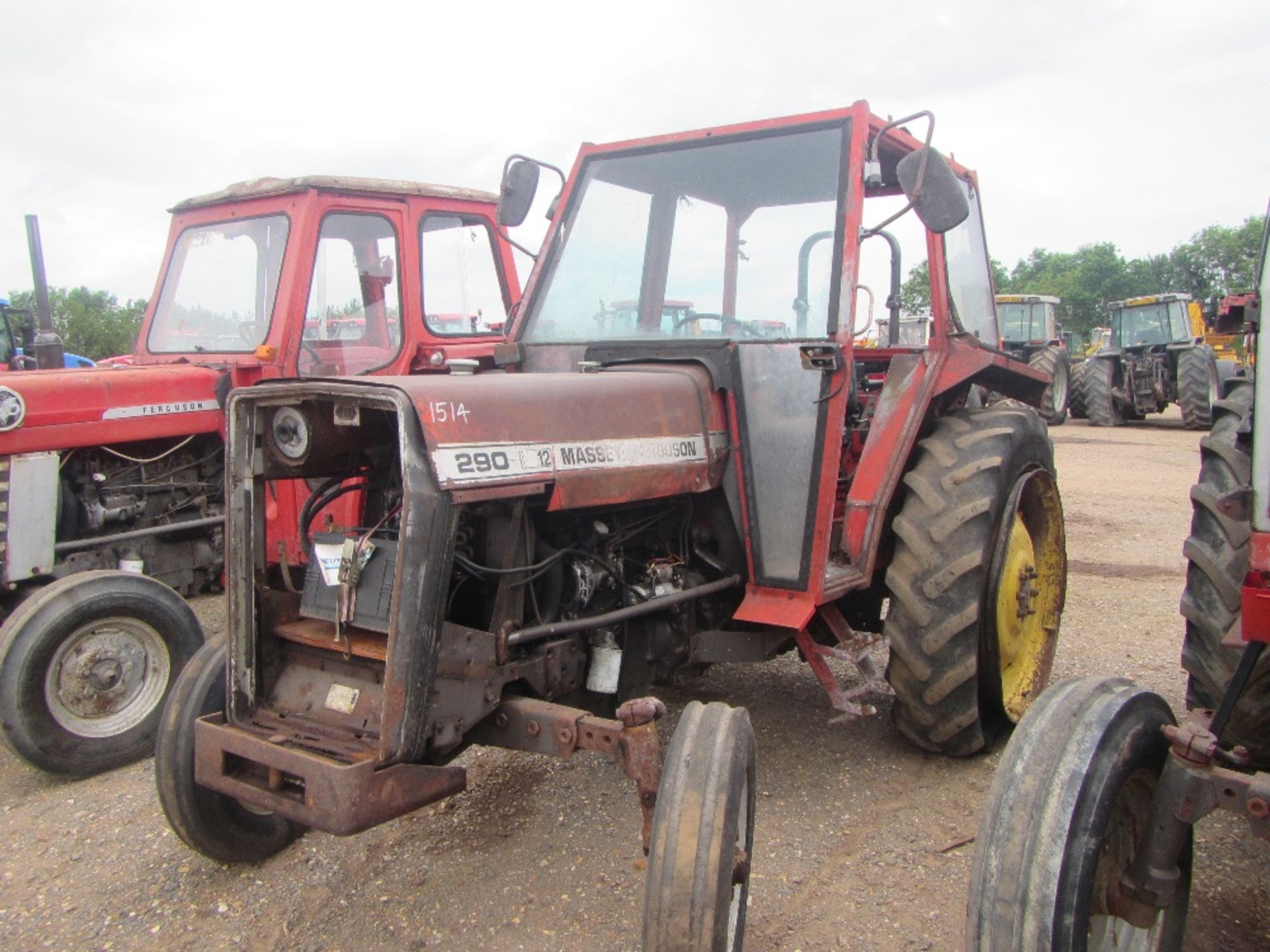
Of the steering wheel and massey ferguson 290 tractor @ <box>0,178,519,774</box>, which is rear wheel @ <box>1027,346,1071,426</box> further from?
the steering wheel

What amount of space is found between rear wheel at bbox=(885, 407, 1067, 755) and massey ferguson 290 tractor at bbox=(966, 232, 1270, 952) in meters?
1.19

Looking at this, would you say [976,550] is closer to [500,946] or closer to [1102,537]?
[500,946]

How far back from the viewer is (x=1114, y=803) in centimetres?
206

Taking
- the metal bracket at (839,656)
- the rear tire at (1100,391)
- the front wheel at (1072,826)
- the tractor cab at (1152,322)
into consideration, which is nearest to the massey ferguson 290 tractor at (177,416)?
the metal bracket at (839,656)

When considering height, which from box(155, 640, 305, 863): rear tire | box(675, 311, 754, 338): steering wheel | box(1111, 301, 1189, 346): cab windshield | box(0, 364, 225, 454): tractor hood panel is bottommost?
box(155, 640, 305, 863): rear tire

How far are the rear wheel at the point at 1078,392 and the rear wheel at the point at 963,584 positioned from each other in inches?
637

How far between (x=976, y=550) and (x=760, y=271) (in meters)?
1.27

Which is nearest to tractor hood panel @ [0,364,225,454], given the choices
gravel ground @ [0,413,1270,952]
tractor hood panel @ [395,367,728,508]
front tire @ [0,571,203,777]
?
front tire @ [0,571,203,777]

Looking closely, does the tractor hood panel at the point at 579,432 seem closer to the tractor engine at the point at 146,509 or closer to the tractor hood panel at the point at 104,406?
the tractor hood panel at the point at 104,406

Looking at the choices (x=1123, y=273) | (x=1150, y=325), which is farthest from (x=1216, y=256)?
(x=1150, y=325)

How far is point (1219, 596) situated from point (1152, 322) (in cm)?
1838

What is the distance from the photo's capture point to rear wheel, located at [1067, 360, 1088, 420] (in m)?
18.9

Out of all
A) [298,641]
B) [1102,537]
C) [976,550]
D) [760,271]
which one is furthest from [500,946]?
[1102,537]

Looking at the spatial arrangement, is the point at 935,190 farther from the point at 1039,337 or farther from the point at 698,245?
the point at 1039,337
